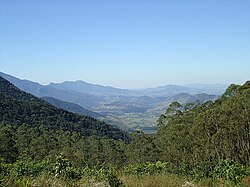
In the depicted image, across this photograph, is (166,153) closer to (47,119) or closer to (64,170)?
(64,170)

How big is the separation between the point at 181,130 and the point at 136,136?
11.9 metres

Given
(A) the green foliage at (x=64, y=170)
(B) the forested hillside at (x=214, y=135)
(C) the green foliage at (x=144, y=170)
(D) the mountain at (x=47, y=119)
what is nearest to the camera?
(A) the green foliage at (x=64, y=170)

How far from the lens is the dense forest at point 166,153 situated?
7383 millimetres

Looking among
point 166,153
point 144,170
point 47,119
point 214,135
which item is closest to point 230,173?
point 144,170

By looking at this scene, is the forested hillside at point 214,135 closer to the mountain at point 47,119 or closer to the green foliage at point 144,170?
the green foliage at point 144,170

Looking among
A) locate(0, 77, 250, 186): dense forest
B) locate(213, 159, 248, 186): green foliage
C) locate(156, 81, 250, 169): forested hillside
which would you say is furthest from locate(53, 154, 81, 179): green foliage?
locate(156, 81, 250, 169): forested hillside

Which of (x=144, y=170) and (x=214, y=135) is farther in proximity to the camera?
(x=214, y=135)

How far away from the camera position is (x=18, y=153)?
127 ft

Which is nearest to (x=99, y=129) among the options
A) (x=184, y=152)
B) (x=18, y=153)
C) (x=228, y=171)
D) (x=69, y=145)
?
(x=69, y=145)

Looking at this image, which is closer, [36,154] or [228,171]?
[228,171]

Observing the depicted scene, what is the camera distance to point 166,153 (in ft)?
106

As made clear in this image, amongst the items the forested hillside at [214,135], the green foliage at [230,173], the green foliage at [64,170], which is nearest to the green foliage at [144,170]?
the green foliage at [230,173]

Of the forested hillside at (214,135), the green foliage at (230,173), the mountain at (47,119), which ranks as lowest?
the mountain at (47,119)

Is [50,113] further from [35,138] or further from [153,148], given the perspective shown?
[153,148]
